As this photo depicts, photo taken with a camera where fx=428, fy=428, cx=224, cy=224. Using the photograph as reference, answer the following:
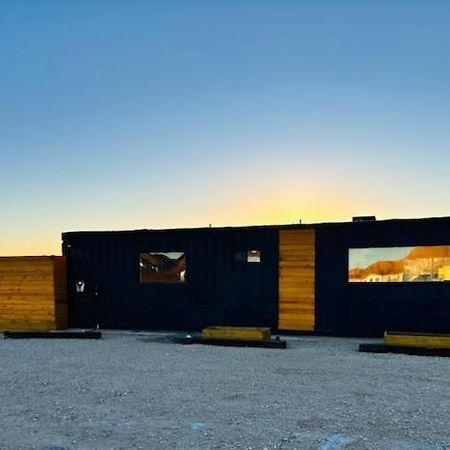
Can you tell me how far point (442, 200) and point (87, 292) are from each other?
14110mm

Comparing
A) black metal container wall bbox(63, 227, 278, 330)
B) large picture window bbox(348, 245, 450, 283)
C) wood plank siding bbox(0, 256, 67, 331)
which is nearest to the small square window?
black metal container wall bbox(63, 227, 278, 330)

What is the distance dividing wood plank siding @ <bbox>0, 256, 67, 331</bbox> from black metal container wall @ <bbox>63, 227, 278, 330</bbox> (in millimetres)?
478

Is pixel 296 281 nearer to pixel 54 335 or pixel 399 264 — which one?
pixel 399 264

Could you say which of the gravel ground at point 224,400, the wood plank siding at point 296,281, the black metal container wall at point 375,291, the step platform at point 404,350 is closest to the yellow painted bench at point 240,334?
the gravel ground at point 224,400

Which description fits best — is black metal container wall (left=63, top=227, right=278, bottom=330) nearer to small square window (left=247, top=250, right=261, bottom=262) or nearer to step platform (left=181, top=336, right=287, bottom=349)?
small square window (left=247, top=250, right=261, bottom=262)

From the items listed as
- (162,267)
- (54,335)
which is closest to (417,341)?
(162,267)

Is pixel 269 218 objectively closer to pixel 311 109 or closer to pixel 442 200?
pixel 311 109

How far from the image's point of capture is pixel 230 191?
1861cm

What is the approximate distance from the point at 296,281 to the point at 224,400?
7.45m

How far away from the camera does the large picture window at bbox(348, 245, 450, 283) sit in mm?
12234

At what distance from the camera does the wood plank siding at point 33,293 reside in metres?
15.2

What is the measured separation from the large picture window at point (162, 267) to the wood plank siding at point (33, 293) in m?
3.12

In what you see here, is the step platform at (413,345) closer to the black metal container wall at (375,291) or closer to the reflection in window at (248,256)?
the black metal container wall at (375,291)

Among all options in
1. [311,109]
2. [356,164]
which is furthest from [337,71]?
[356,164]
